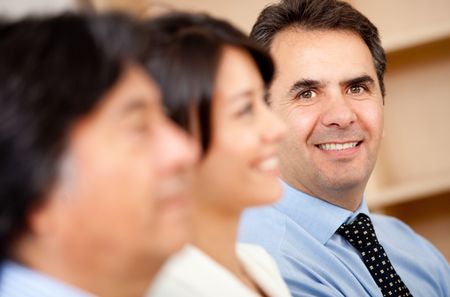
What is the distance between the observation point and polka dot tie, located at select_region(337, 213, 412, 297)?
4.68 feet

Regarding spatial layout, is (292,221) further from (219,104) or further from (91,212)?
(91,212)

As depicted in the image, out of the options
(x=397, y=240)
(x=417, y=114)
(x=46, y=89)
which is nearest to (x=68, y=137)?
(x=46, y=89)

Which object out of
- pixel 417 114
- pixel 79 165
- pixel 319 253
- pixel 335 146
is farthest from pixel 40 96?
pixel 417 114

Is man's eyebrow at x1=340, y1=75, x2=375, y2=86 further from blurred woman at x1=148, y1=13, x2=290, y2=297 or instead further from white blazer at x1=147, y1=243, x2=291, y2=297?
white blazer at x1=147, y1=243, x2=291, y2=297

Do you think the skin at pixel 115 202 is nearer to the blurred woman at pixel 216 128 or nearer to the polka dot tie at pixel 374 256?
the blurred woman at pixel 216 128

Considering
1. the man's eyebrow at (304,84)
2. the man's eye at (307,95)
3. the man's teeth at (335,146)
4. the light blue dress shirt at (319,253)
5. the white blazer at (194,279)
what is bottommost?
the light blue dress shirt at (319,253)

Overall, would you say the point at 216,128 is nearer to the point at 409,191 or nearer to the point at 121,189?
the point at 121,189

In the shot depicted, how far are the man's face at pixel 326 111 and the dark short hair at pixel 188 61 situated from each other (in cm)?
62

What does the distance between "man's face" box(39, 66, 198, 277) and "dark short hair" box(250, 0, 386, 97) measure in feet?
3.07

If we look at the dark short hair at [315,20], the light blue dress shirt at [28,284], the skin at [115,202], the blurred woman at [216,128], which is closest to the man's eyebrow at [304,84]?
the dark short hair at [315,20]

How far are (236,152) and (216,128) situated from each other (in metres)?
0.05

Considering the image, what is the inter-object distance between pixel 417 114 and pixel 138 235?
1996mm

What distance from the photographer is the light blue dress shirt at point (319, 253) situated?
1381 mm

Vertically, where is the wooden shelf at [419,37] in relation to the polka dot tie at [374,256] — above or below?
above
